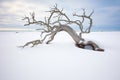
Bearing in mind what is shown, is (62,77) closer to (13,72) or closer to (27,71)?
(27,71)

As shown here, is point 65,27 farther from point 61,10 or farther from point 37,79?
point 37,79

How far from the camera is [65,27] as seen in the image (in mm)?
10680

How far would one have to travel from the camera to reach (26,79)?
3.93 m

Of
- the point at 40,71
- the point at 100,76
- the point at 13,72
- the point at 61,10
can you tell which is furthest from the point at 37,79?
→ the point at 61,10

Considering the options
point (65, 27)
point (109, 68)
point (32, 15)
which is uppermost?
point (32, 15)

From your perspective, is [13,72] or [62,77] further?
[13,72]

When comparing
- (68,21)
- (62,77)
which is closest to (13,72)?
(62,77)

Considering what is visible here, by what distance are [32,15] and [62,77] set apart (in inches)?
301

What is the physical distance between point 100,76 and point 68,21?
745 centimetres

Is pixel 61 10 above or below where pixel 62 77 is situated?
above

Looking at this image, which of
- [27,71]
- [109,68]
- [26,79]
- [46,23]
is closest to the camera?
[26,79]

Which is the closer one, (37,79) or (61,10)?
(37,79)

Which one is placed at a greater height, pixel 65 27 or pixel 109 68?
pixel 65 27

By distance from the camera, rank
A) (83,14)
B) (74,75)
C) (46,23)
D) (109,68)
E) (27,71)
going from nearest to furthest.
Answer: (74,75) → (27,71) → (109,68) → (83,14) → (46,23)
